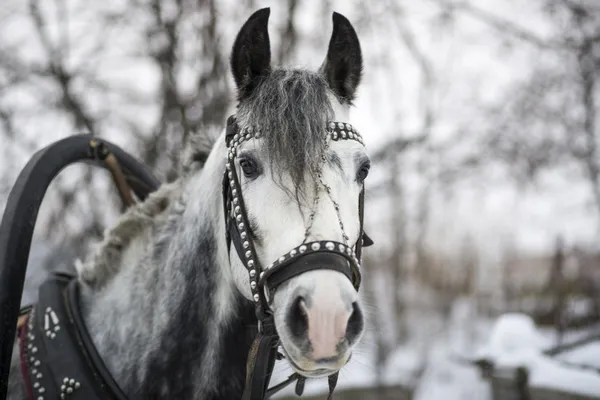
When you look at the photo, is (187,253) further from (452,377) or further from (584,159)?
(584,159)

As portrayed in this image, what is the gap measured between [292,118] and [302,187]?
0.90ft

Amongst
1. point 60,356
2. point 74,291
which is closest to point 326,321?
point 60,356

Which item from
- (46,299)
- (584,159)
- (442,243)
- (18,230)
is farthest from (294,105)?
(442,243)

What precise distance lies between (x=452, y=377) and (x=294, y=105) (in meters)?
8.04

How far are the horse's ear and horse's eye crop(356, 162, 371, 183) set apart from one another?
0.36 meters

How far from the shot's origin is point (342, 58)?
207cm

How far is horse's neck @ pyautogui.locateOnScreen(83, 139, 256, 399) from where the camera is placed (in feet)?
6.28

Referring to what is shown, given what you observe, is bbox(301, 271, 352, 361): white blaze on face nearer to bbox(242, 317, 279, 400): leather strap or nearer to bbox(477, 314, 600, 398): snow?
bbox(242, 317, 279, 400): leather strap

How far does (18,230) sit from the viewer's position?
6.59 feet

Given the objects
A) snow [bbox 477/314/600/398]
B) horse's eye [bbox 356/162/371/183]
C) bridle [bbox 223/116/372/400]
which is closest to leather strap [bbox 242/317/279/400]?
bridle [bbox 223/116/372/400]

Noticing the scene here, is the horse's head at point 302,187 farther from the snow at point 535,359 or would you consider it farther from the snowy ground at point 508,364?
the snow at point 535,359

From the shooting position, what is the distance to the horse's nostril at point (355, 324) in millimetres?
1481

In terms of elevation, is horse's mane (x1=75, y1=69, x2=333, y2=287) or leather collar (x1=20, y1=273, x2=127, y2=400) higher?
horse's mane (x1=75, y1=69, x2=333, y2=287)

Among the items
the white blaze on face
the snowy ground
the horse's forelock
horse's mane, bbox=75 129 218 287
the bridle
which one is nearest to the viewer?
the white blaze on face
